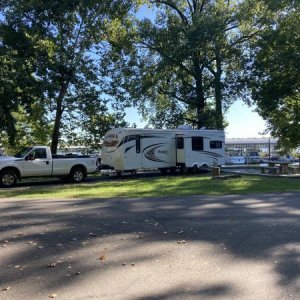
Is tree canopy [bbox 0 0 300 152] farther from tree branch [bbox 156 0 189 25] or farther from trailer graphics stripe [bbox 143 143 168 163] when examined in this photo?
trailer graphics stripe [bbox 143 143 168 163]

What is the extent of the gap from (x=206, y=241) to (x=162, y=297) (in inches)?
110

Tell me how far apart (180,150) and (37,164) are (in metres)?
9.93

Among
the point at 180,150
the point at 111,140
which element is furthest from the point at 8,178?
the point at 180,150

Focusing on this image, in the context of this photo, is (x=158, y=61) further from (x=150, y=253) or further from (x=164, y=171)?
(x=150, y=253)

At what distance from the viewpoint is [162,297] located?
484cm

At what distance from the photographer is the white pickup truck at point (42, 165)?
2223 cm

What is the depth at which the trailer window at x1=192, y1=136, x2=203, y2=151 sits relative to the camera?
1164 inches

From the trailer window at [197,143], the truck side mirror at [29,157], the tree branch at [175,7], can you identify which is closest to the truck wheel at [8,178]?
the truck side mirror at [29,157]

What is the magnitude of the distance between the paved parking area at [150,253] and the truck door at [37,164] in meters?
11.8

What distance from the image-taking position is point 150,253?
6.70m

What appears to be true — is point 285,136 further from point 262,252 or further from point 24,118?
point 262,252

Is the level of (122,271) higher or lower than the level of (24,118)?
lower

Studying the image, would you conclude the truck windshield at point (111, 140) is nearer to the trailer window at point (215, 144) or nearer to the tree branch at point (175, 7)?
the trailer window at point (215, 144)

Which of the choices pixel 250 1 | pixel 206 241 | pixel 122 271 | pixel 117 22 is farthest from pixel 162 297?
pixel 250 1
